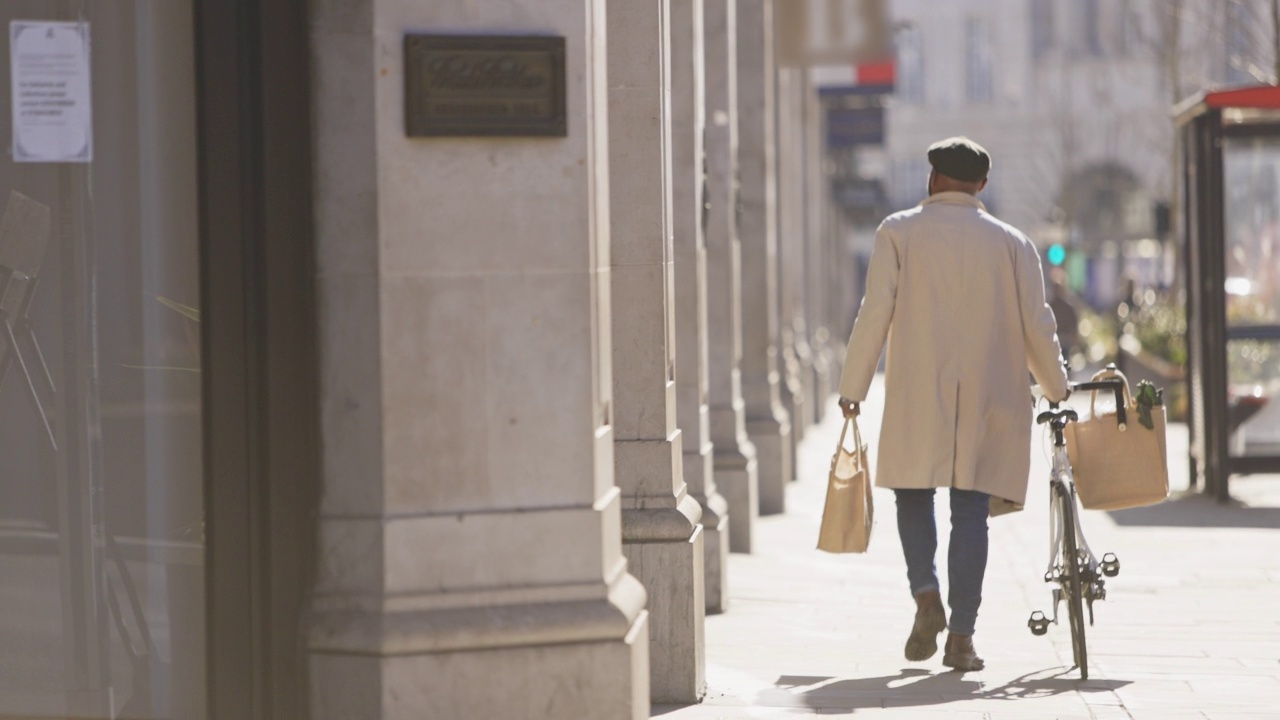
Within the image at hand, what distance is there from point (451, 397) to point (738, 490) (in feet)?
19.2

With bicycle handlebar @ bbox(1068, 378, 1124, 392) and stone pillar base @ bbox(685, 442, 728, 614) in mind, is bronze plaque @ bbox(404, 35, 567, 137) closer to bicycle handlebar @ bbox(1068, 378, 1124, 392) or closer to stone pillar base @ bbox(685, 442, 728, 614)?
bicycle handlebar @ bbox(1068, 378, 1124, 392)

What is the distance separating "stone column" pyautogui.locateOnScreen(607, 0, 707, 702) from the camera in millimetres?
6652

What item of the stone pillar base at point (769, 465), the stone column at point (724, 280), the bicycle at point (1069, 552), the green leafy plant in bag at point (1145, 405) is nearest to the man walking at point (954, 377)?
the bicycle at point (1069, 552)

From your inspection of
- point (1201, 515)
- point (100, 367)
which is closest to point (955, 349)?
point (100, 367)

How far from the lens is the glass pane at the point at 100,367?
194 inches

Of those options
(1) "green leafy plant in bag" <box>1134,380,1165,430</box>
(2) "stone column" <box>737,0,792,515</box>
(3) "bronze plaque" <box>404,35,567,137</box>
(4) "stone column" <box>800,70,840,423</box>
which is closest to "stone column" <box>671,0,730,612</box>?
(1) "green leafy plant in bag" <box>1134,380,1165,430</box>

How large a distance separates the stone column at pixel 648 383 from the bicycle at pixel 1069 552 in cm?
132

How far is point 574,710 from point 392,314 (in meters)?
1.10

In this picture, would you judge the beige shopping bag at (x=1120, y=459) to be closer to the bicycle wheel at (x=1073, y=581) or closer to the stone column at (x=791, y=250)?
the bicycle wheel at (x=1073, y=581)

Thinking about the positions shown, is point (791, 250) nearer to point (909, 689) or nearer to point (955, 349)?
point (955, 349)

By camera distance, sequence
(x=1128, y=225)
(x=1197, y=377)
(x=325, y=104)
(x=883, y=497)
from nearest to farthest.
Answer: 1. (x=325, y=104)
2. (x=1197, y=377)
3. (x=883, y=497)
4. (x=1128, y=225)

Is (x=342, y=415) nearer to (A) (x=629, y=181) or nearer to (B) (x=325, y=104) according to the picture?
(B) (x=325, y=104)

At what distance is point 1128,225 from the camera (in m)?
62.0

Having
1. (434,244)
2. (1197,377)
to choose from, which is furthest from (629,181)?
(1197,377)
